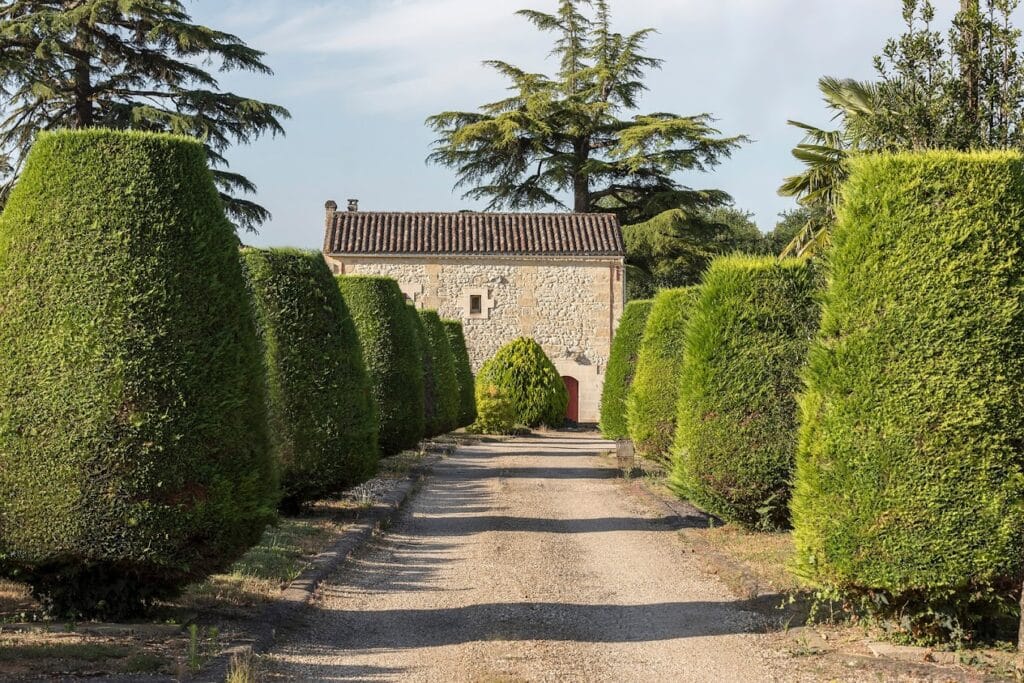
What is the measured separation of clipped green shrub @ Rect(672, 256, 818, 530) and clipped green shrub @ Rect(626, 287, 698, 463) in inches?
156

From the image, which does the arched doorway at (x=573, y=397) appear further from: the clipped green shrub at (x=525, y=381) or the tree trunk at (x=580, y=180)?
the tree trunk at (x=580, y=180)

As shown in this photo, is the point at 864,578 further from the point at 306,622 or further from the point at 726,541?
the point at 726,541

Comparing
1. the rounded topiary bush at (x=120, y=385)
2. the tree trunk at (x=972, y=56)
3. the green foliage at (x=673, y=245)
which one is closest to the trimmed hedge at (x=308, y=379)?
the rounded topiary bush at (x=120, y=385)

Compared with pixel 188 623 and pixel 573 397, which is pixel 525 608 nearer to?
pixel 188 623

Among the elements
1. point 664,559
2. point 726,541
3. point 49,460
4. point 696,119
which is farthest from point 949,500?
point 696,119

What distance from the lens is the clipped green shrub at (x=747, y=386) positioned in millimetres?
9914

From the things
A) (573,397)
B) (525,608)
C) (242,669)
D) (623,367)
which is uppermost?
(623,367)

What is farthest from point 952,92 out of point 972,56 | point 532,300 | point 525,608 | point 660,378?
point 532,300

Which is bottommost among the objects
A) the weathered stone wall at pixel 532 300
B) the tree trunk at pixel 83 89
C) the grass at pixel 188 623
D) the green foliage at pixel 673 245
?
the grass at pixel 188 623

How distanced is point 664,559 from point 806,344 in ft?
8.23

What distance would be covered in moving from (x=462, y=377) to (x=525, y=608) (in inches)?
770

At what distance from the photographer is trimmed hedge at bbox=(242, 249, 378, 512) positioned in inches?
425

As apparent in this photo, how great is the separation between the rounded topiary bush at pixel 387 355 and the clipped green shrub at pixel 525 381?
12093 millimetres

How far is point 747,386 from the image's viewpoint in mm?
10016
